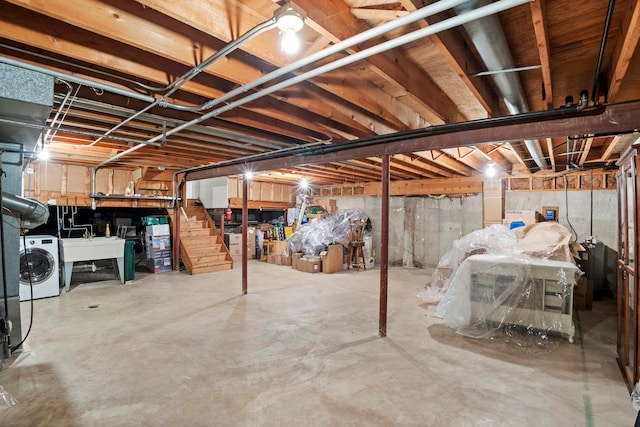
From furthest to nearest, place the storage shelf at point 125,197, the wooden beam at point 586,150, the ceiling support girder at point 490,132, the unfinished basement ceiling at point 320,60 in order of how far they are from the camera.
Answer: the storage shelf at point 125,197, the wooden beam at point 586,150, the ceiling support girder at point 490,132, the unfinished basement ceiling at point 320,60

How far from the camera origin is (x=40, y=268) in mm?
4531

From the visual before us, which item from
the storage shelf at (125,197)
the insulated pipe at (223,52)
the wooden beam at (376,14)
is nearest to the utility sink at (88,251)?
the storage shelf at (125,197)

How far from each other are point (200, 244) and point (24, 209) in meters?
4.35

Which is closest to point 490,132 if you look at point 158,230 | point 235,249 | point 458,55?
point 458,55

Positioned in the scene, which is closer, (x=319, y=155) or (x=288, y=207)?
(x=319, y=155)

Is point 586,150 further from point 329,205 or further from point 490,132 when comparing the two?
point 329,205

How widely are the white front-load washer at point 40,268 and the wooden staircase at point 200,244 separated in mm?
2199

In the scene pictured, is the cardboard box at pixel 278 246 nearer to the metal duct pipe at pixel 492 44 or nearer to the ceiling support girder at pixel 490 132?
the ceiling support girder at pixel 490 132

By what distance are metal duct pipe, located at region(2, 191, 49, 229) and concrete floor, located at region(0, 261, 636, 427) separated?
1.21m

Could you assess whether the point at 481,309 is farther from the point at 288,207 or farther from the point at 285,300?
the point at 288,207

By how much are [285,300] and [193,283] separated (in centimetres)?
204

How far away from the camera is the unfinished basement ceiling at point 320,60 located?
1.48 metres

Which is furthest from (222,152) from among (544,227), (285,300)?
(544,227)

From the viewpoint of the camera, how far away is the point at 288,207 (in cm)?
933
